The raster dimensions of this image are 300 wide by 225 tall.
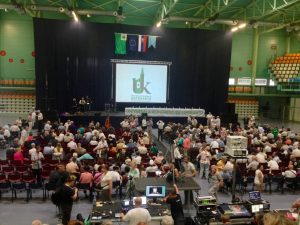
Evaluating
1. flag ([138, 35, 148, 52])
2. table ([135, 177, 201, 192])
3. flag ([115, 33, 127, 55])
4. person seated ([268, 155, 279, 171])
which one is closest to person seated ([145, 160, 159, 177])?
table ([135, 177, 201, 192])

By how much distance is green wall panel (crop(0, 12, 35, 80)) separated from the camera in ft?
94.6

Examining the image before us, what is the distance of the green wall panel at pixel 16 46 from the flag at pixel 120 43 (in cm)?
872

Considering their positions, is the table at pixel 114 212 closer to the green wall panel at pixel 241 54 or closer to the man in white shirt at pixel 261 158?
the man in white shirt at pixel 261 158

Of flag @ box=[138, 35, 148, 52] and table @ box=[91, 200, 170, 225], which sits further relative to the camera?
flag @ box=[138, 35, 148, 52]

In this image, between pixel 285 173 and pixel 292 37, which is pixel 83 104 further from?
pixel 292 37

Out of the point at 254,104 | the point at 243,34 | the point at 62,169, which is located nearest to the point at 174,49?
the point at 243,34

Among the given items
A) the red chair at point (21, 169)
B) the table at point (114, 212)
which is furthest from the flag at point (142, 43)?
the table at point (114, 212)

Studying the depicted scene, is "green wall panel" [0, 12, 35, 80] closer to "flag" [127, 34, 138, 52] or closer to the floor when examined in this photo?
"flag" [127, 34, 138, 52]

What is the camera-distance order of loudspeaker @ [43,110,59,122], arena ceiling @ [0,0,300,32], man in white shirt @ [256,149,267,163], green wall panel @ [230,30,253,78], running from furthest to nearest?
green wall panel @ [230,30,253,78]
arena ceiling @ [0,0,300,32]
loudspeaker @ [43,110,59,122]
man in white shirt @ [256,149,267,163]

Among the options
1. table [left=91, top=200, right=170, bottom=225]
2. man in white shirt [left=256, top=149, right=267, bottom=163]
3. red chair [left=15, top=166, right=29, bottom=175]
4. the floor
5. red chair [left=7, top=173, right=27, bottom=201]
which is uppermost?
man in white shirt [left=256, top=149, right=267, bottom=163]

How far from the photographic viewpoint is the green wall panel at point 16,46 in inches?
1135

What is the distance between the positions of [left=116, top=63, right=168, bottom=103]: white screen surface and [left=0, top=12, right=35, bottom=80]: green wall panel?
892 centimetres

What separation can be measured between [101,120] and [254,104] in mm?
18476

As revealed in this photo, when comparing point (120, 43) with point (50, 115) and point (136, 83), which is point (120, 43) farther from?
point (50, 115)
